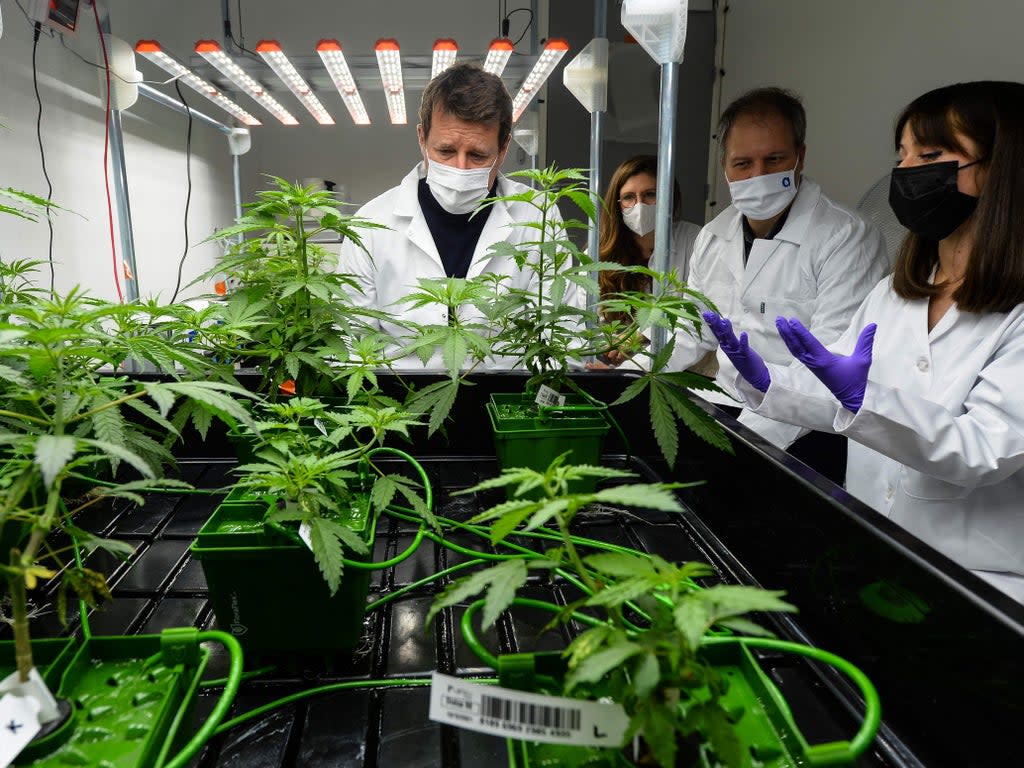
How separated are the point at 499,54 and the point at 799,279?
4.15 feet

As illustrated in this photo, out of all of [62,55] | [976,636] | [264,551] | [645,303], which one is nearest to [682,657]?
[976,636]

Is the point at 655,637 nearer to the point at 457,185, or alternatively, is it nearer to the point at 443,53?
the point at 457,185

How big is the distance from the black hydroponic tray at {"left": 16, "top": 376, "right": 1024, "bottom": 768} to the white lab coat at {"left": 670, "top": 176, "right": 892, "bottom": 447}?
2.59 ft

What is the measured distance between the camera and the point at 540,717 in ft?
1.21

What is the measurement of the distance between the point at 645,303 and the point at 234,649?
65 centimetres

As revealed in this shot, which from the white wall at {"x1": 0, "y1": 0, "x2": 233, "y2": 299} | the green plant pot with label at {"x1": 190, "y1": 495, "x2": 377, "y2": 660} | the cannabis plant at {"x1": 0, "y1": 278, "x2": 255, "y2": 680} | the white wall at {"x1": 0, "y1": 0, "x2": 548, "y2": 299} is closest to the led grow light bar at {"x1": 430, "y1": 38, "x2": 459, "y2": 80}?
the white wall at {"x1": 0, "y1": 0, "x2": 548, "y2": 299}

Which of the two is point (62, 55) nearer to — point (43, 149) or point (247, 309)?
point (43, 149)

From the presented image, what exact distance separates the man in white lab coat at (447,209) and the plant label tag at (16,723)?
1112mm

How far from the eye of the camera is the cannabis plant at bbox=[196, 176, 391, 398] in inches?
36.8

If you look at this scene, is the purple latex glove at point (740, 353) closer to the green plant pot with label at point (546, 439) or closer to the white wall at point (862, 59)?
the green plant pot with label at point (546, 439)

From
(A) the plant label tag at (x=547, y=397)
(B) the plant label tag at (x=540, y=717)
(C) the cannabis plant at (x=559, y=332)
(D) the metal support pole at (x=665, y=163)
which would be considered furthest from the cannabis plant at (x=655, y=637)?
(D) the metal support pole at (x=665, y=163)

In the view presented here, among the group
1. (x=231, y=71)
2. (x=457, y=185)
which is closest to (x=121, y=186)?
(x=457, y=185)

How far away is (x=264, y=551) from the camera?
579 mm

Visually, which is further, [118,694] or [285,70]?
→ [285,70]
